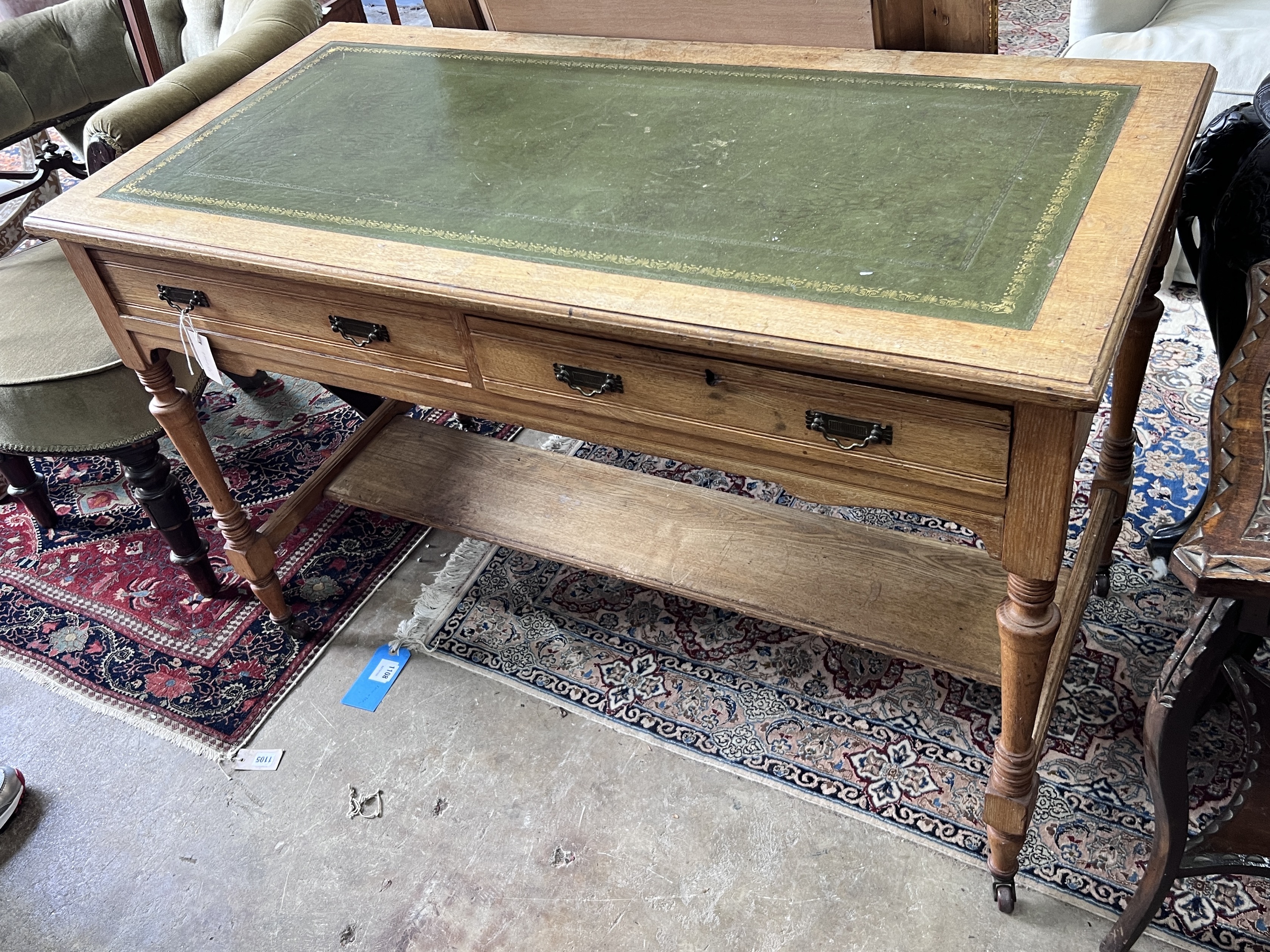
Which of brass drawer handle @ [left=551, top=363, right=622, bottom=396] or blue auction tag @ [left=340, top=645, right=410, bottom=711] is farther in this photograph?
blue auction tag @ [left=340, top=645, right=410, bottom=711]

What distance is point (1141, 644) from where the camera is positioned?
198 cm

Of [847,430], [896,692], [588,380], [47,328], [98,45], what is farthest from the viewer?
[98,45]

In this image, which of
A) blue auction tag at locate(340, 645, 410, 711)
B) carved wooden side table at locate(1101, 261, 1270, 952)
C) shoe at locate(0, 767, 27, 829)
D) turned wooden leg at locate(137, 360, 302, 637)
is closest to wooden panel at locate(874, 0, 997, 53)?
carved wooden side table at locate(1101, 261, 1270, 952)

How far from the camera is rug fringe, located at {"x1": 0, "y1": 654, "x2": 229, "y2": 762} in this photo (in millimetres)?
2105

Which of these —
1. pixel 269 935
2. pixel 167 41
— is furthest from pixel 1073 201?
pixel 167 41

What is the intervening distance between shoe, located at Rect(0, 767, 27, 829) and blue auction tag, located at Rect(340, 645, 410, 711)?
0.65 meters

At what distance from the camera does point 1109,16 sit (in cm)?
273

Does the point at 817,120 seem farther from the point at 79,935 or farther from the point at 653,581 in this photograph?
the point at 79,935

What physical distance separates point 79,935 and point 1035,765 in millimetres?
1683

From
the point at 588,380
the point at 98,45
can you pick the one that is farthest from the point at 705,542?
the point at 98,45

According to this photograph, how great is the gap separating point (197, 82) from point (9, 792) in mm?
1466

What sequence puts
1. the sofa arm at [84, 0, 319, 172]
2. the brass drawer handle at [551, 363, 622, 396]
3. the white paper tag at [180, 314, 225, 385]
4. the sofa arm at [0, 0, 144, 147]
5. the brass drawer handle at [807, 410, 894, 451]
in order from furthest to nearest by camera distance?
the sofa arm at [0, 0, 144, 147]
the sofa arm at [84, 0, 319, 172]
the white paper tag at [180, 314, 225, 385]
the brass drawer handle at [551, 363, 622, 396]
the brass drawer handle at [807, 410, 894, 451]

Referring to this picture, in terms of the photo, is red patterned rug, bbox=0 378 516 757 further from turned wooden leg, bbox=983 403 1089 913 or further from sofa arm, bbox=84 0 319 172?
turned wooden leg, bbox=983 403 1089 913

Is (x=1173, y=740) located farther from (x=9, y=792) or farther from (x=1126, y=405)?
(x=9, y=792)
